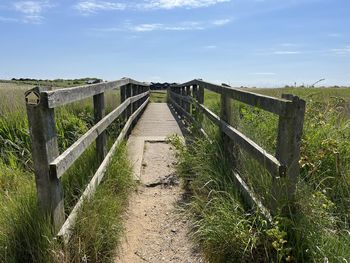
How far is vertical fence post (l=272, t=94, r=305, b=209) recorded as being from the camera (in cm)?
261

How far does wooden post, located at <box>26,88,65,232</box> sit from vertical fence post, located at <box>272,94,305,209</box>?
1.70 m

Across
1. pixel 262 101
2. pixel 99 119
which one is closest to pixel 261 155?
pixel 262 101

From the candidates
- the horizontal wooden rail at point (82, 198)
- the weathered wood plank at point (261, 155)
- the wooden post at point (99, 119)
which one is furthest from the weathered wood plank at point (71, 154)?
the weathered wood plank at point (261, 155)

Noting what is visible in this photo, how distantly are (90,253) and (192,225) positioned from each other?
1.14 metres

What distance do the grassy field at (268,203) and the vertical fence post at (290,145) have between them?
117 millimetres

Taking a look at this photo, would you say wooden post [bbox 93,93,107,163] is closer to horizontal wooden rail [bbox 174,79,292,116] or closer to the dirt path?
the dirt path

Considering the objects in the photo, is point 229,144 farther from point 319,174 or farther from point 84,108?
point 84,108

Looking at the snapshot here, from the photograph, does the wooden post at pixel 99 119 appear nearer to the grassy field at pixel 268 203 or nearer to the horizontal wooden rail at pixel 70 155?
the horizontal wooden rail at pixel 70 155

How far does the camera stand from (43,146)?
2.49 metres

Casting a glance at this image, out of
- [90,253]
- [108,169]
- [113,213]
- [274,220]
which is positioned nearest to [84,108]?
[108,169]

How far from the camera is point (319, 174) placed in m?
3.82

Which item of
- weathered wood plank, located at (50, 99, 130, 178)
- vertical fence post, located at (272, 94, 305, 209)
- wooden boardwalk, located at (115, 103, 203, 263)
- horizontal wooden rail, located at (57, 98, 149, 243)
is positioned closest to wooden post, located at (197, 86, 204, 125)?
wooden boardwalk, located at (115, 103, 203, 263)

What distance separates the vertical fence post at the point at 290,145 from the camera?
103 inches

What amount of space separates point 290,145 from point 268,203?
2.09ft
